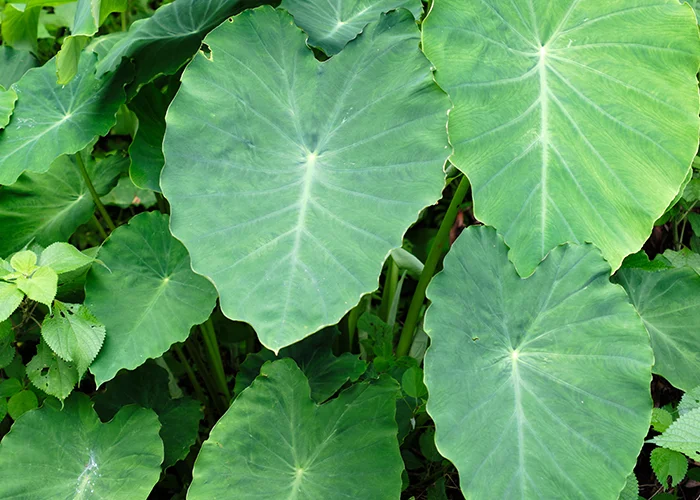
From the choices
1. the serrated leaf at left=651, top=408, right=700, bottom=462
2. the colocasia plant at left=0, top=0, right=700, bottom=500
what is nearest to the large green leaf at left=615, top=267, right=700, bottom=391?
the colocasia plant at left=0, top=0, right=700, bottom=500

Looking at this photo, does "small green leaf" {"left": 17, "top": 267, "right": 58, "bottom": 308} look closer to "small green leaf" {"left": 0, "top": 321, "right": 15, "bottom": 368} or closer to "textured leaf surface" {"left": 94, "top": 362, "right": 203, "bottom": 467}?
"small green leaf" {"left": 0, "top": 321, "right": 15, "bottom": 368}

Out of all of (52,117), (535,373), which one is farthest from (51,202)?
(535,373)

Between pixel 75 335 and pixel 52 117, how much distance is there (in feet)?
2.13

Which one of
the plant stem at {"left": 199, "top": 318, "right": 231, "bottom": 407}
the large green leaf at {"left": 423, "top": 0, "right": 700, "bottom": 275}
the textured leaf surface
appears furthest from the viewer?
the plant stem at {"left": 199, "top": 318, "right": 231, "bottom": 407}

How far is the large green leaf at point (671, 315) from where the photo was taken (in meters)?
1.50

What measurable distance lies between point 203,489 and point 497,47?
41.3 inches

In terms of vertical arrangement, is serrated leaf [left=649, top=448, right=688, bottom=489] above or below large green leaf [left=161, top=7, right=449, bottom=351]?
below

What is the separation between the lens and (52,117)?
1.67m

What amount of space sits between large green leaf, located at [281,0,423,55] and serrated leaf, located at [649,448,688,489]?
1.09 metres

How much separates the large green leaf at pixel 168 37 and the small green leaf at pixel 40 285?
22.3 inches

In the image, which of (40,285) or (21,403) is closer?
(40,285)

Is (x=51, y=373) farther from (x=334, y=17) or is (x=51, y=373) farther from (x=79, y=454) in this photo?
(x=334, y=17)

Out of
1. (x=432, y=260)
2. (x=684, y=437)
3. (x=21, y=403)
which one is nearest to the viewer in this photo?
(x=684, y=437)

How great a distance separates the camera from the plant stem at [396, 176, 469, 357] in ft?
5.02
